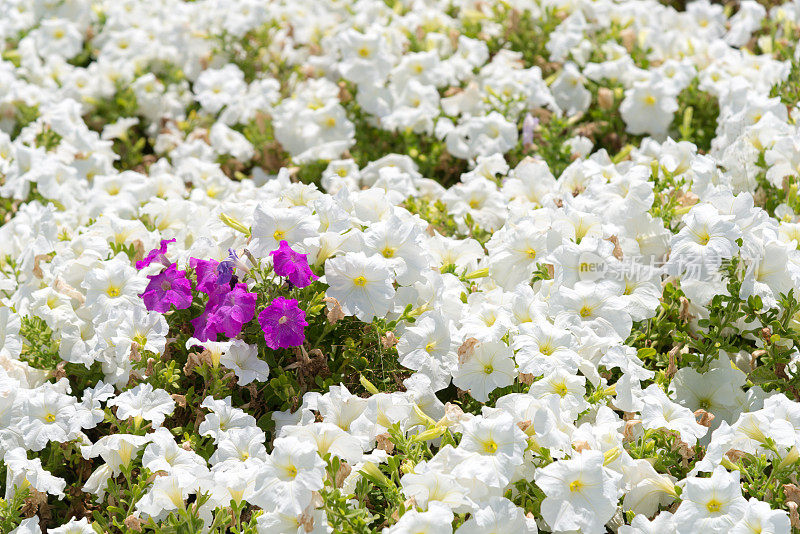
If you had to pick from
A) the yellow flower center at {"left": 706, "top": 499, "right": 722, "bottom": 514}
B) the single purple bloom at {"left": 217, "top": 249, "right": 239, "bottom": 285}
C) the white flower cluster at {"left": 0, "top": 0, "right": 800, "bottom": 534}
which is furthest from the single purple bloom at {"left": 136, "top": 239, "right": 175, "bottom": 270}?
the yellow flower center at {"left": 706, "top": 499, "right": 722, "bottom": 514}

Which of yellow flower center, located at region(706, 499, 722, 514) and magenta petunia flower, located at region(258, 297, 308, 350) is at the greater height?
magenta petunia flower, located at region(258, 297, 308, 350)

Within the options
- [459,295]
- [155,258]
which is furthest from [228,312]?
[459,295]

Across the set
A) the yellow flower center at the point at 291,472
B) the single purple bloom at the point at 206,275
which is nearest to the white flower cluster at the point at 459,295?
the yellow flower center at the point at 291,472

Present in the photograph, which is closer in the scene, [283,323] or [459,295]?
[283,323]

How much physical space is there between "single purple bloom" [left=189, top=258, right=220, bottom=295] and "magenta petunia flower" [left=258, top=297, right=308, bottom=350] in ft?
0.71

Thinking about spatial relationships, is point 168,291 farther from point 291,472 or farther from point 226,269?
point 291,472

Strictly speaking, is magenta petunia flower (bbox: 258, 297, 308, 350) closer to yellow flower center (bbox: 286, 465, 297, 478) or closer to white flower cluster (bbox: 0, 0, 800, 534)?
white flower cluster (bbox: 0, 0, 800, 534)

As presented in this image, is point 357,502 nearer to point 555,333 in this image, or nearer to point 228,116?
point 555,333

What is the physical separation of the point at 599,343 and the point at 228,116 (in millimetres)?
2640

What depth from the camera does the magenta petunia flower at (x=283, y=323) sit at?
7.87ft

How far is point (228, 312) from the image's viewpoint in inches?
96.2

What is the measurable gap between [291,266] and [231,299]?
225 millimetres

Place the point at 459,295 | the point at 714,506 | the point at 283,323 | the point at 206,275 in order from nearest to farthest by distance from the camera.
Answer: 1. the point at 714,506
2. the point at 283,323
3. the point at 206,275
4. the point at 459,295

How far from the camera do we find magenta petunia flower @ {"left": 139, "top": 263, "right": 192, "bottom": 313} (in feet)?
8.30
